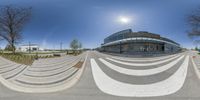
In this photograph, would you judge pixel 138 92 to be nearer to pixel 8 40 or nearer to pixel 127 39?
pixel 127 39

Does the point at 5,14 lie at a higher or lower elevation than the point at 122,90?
higher

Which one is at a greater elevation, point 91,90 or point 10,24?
point 10,24

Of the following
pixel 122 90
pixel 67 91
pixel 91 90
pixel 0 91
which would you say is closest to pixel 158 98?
pixel 122 90


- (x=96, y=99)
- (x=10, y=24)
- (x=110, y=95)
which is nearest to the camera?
(x=96, y=99)

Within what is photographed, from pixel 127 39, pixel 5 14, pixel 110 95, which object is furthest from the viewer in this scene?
pixel 5 14

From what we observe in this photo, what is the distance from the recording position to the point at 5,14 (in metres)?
21.8

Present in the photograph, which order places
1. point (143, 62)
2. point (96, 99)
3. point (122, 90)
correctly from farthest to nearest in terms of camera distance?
point (143, 62) → point (122, 90) → point (96, 99)

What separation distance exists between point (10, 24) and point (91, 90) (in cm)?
2354

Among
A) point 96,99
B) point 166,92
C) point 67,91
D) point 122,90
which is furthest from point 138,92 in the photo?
point 67,91

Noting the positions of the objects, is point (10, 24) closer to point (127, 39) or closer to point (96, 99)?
point (127, 39)

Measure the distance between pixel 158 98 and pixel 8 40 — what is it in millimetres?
26373

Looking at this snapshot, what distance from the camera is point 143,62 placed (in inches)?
603

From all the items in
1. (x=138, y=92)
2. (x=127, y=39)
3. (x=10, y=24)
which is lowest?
(x=138, y=92)

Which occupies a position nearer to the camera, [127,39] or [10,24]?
[127,39]
